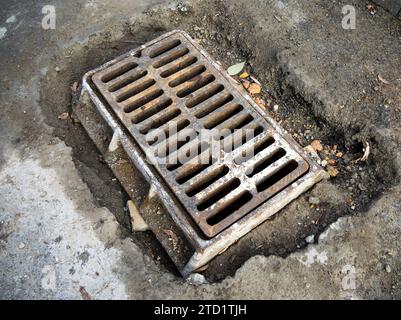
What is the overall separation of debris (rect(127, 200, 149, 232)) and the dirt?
0.13 feet

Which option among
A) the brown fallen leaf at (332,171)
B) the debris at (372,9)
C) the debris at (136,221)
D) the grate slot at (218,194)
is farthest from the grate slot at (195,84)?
the debris at (372,9)

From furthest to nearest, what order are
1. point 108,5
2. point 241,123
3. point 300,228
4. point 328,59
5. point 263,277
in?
point 108,5
point 328,59
point 241,123
point 300,228
point 263,277

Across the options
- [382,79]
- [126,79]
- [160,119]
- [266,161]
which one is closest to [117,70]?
[126,79]

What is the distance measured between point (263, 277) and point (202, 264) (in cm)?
29

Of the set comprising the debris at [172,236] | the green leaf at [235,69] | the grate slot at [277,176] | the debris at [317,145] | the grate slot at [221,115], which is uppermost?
the green leaf at [235,69]

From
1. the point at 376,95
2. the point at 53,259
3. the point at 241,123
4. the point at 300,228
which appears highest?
the point at 376,95

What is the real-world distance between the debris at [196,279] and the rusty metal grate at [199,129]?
19 centimetres

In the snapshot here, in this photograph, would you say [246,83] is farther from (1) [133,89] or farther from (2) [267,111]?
(1) [133,89]

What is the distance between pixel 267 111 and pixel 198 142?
53cm

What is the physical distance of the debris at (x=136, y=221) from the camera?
2.05 metres

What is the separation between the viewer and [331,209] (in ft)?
6.64

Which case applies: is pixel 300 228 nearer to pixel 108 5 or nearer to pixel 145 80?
pixel 145 80

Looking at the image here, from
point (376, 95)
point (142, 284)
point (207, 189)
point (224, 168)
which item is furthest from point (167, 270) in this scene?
point (376, 95)

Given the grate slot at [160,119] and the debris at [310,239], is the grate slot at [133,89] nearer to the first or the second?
the grate slot at [160,119]
